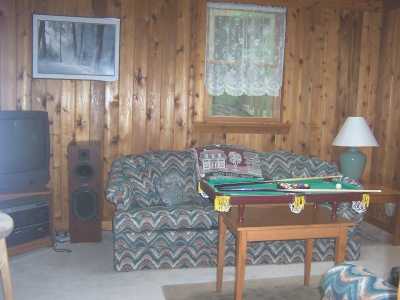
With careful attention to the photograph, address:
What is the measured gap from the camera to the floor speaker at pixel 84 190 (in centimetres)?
396

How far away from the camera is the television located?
373cm

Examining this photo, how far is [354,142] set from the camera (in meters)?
4.34

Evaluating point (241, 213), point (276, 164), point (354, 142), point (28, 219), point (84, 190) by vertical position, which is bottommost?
point (28, 219)

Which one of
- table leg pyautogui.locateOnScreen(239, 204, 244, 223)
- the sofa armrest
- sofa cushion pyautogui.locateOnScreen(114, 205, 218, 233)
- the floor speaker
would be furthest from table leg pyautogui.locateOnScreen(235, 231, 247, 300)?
the floor speaker

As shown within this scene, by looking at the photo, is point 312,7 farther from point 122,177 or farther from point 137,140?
point 122,177

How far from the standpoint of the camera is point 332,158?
4.96 meters

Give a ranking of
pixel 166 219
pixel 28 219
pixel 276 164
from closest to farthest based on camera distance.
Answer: pixel 166 219, pixel 28 219, pixel 276 164

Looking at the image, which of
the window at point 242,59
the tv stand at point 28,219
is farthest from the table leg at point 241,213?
the window at point 242,59

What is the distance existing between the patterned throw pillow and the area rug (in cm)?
97

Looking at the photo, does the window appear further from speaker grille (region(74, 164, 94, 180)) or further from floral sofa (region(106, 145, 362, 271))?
speaker grille (region(74, 164, 94, 180))

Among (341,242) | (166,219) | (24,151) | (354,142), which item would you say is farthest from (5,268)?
(354,142)

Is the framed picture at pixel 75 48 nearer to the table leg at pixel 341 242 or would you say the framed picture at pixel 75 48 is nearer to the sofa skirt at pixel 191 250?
the sofa skirt at pixel 191 250

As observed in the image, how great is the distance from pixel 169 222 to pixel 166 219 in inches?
1.3

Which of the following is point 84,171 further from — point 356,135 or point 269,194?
point 356,135
